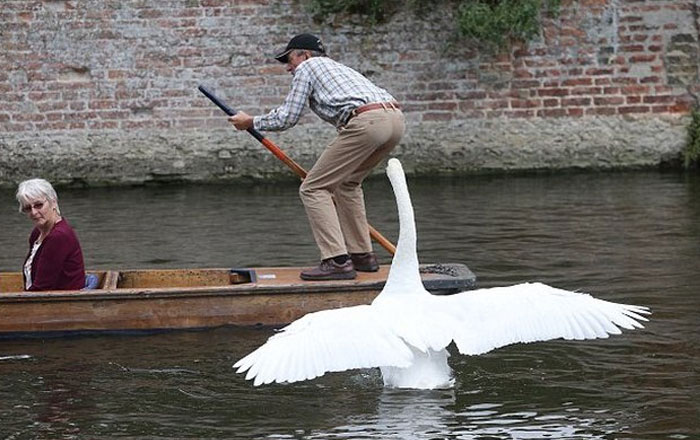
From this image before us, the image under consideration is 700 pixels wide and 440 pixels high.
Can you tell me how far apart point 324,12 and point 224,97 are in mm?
1371

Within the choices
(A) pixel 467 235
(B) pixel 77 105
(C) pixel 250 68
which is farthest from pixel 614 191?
(B) pixel 77 105

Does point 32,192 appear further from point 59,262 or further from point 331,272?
point 331,272

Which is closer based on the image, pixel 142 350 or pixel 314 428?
pixel 314 428

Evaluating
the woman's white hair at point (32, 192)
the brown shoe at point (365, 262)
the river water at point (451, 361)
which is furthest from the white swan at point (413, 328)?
the woman's white hair at point (32, 192)

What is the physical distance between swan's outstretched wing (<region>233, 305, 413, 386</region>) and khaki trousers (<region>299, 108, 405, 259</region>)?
7.18ft

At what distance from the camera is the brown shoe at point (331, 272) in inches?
322

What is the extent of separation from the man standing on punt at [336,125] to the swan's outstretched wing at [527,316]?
1.85 meters

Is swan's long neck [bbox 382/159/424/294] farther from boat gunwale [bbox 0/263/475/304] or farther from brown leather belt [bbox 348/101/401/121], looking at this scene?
brown leather belt [bbox 348/101/401/121]

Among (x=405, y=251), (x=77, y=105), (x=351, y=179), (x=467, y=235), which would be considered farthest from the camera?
(x=77, y=105)

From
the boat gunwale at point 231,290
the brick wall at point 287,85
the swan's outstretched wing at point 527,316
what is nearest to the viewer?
the swan's outstretched wing at point 527,316

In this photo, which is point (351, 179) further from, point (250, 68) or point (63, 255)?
point (250, 68)

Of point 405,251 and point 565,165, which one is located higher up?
point 405,251

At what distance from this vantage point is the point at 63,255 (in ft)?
25.9

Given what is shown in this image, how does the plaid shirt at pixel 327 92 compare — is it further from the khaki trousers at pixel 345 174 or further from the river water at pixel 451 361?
the river water at pixel 451 361
